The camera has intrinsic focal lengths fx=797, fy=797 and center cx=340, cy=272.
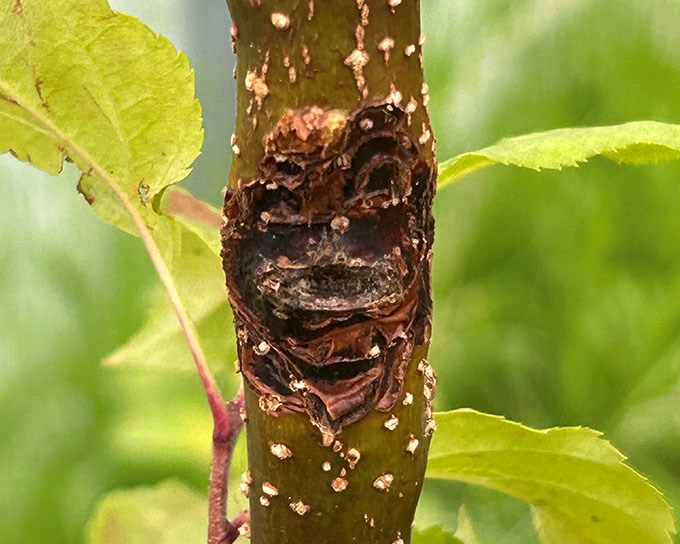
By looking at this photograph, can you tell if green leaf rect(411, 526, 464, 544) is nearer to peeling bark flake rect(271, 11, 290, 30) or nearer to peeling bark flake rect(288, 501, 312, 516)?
peeling bark flake rect(288, 501, 312, 516)

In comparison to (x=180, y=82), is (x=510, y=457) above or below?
below

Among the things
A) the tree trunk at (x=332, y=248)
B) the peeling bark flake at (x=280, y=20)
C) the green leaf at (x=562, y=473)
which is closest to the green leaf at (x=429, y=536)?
the green leaf at (x=562, y=473)

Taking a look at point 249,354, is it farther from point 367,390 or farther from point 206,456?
point 206,456

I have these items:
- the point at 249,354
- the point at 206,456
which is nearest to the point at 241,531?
the point at 249,354

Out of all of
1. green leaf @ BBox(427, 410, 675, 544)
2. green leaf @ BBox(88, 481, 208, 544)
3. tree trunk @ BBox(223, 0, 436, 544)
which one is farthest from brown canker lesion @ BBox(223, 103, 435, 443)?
green leaf @ BBox(88, 481, 208, 544)

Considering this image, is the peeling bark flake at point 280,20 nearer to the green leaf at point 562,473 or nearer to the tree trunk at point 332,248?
the tree trunk at point 332,248

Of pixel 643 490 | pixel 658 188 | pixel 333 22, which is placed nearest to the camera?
pixel 333 22

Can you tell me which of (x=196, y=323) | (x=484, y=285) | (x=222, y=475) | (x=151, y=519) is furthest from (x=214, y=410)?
(x=484, y=285)

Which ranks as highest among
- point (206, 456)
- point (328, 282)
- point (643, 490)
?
point (328, 282)
